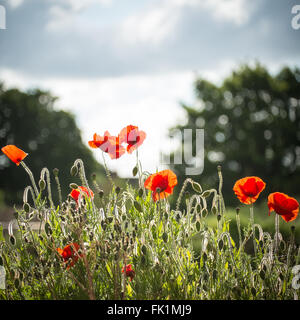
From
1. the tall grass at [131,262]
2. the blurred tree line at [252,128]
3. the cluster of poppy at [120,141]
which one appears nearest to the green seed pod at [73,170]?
the tall grass at [131,262]

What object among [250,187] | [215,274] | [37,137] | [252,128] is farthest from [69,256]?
[37,137]

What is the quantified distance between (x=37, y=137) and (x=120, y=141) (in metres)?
16.5

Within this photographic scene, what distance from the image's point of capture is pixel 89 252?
1582 millimetres

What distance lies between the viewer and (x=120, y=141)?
1.67 m

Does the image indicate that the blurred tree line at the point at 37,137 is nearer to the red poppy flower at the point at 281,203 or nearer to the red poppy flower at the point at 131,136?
the red poppy flower at the point at 131,136

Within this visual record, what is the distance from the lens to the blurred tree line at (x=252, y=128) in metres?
14.8

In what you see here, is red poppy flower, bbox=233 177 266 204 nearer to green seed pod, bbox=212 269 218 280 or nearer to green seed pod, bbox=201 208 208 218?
green seed pod, bbox=201 208 208 218

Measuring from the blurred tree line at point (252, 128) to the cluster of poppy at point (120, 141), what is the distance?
1211 cm

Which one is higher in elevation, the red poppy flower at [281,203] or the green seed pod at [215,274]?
the red poppy flower at [281,203]

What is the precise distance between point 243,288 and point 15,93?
56.3 ft

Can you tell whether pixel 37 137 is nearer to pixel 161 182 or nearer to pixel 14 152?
pixel 14 152

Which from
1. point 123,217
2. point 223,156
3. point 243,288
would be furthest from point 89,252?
point 223,156
